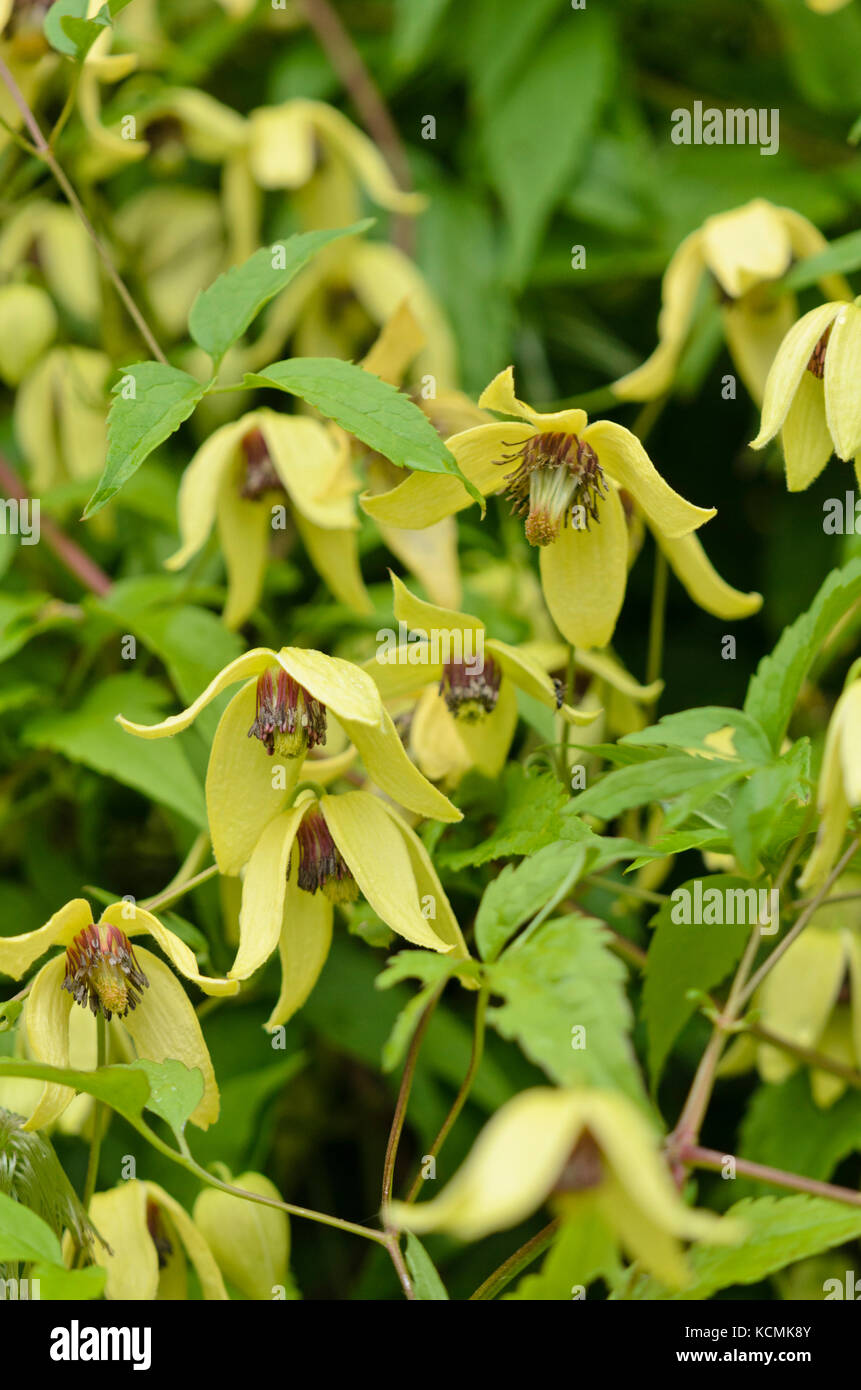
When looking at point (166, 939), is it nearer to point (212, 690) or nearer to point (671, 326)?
point (212, 690)

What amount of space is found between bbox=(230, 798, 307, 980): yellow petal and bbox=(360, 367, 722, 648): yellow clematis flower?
0.50ft

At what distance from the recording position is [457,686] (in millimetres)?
682

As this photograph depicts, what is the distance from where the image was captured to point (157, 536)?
104cm

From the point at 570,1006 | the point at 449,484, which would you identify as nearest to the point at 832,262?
the point at 449,484

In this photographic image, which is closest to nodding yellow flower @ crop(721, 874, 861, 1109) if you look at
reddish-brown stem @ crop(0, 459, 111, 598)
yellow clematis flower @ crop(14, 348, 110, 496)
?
reddish-brown stem @ crop(0, 459, 111, 598)

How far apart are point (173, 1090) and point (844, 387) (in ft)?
1.43

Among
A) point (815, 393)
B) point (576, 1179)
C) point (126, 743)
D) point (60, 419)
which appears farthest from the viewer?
point (60, 419)

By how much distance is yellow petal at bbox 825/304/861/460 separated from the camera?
0.62m

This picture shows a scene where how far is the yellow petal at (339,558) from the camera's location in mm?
857

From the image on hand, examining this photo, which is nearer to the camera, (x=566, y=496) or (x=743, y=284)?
(x=566, y=496)

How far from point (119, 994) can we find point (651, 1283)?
25 centimetres

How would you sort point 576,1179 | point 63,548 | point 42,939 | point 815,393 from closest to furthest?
point 576,1179 → point 42,939 → point 815,393 → point 63,548

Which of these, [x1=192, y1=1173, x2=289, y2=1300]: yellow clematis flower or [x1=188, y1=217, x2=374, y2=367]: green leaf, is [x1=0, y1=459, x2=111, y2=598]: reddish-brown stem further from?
[x1=192, y1=1173, x2=289, y2=1300]: yellow clematis flower

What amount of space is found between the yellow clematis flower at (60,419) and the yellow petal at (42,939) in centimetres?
56
